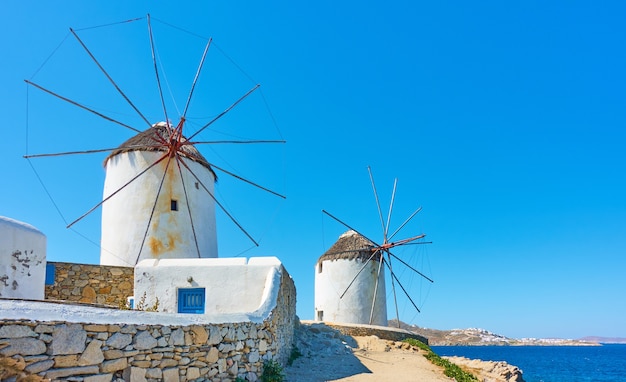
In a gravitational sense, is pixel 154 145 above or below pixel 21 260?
above

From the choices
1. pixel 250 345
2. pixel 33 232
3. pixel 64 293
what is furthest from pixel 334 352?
pixel 33 232

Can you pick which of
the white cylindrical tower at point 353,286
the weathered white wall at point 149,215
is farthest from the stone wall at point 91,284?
the white cylindrical tower at point 353,286

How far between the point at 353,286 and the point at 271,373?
54.7 ft

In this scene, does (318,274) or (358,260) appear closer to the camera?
→ (358,260)

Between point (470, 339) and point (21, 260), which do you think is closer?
point (21, 260)

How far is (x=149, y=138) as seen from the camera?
15.4 m

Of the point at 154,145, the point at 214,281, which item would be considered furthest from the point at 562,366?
the point at 214,281

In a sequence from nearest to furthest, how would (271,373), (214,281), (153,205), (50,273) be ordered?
(271,373), (214,281), (50,273), (153,205)

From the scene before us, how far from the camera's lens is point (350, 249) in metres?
25.8

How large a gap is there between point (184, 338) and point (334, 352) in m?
7.20

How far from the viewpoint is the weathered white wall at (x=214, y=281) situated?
10.5 metres

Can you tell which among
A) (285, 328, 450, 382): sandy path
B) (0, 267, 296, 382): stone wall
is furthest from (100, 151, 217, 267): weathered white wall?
(0, 267, 296, 382): stone wall

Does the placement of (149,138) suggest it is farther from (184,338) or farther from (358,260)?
(358,260)

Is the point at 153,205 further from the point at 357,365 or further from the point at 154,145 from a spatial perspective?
the point at 357,365
